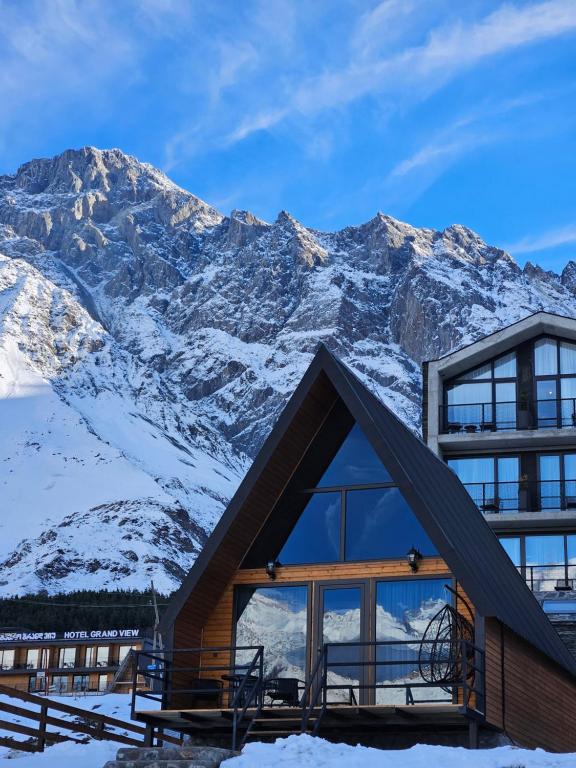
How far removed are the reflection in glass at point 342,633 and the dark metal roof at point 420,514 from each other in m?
1.75

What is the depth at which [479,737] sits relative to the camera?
17094 millimetres

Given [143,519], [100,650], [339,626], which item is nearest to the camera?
[339,626]

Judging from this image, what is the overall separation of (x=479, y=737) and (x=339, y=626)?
254cm

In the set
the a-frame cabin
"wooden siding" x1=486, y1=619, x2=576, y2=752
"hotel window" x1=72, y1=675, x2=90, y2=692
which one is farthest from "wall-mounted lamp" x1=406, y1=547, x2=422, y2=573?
"hotel window" x1=72, y1=675, x2=90, y2=692

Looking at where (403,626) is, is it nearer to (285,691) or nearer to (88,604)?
(285,691)

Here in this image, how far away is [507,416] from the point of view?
41.2 m

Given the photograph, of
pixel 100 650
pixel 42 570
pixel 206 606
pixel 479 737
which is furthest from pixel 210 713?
pixel 42 570

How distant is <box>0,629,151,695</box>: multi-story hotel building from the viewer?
6944 centimetres

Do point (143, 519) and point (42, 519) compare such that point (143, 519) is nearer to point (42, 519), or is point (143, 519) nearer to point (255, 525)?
point (42, 519)

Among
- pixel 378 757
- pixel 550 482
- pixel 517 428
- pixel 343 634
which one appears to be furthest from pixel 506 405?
pixel 378 757

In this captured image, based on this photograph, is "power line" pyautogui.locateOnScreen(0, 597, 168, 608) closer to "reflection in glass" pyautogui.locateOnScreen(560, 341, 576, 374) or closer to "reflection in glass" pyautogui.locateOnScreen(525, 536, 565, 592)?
"reflection in glass" pyautogui.locateOnScreen(525, 536, 565, 592)

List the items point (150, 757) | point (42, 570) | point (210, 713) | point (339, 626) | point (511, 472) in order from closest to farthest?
point (150, 757) < point (210, 713) < point (339, 626) < point (511, 472) < point (42, 570)

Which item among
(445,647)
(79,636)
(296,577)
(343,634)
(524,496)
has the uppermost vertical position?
(524,496)

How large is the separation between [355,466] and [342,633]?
103 inches
